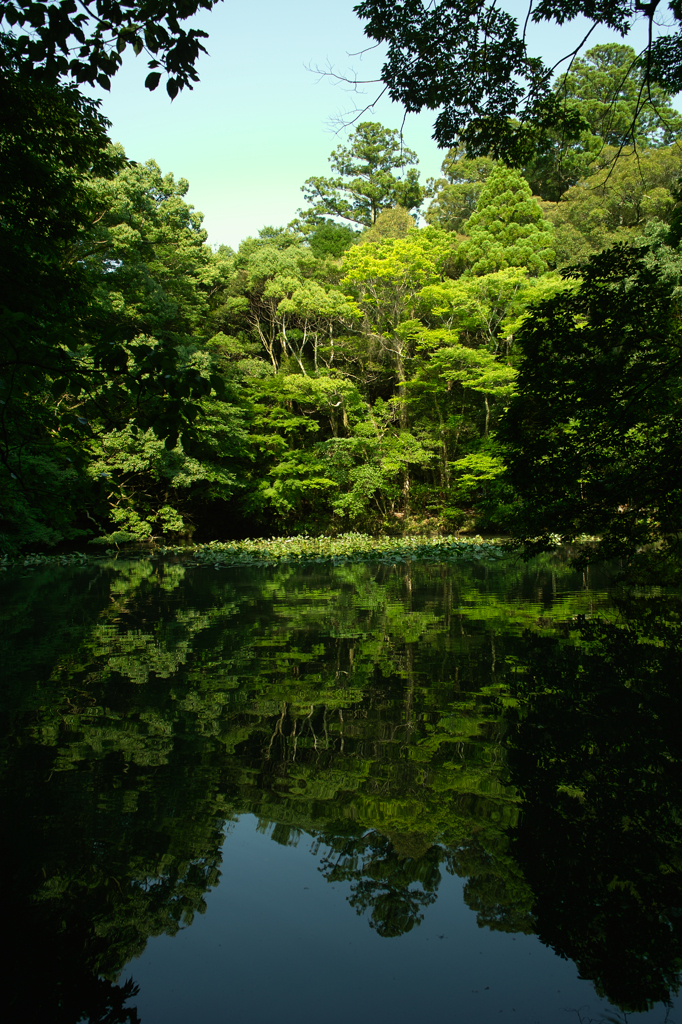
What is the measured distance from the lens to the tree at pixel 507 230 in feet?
67.6

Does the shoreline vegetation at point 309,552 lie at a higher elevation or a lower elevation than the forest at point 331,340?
lower

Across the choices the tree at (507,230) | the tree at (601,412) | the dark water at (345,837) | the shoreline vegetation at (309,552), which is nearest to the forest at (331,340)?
the tree at (507,230)

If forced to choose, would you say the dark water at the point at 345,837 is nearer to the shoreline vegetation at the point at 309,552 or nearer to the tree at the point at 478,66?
the tree at the point at 478,66

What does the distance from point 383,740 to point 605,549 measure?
3.94 meters

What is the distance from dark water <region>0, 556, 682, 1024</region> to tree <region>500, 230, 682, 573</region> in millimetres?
1644

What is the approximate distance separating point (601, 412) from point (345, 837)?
5.33 m

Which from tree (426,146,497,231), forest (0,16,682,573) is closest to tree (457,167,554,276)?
forest (0,16,682,573)

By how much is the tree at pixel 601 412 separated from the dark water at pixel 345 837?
5.39 feet

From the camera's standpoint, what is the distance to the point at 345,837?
95.0 inches

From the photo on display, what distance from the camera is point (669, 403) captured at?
21.7ft

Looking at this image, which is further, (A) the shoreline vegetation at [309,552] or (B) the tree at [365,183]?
(B) the tree at [365,183]

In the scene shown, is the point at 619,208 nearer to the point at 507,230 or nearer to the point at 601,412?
the point at 507,230

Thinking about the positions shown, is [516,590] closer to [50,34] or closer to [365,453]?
[50,34]

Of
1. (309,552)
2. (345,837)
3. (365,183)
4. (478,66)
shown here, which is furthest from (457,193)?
(345,837)
